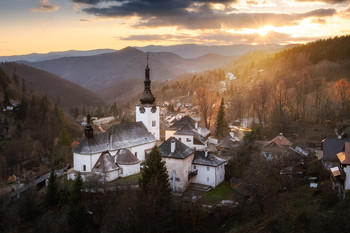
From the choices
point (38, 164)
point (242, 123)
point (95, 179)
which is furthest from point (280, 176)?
point (38, 164)

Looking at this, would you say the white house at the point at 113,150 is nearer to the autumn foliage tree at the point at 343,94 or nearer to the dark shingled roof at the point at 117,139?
the dark shingled roof at the point at 117,139

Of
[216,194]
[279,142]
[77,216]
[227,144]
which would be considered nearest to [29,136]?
[227,144]

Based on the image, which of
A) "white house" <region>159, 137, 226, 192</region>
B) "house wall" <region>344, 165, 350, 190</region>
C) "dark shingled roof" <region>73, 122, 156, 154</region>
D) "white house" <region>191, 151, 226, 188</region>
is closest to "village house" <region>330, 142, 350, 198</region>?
"house wall" <region>344, 165, 350, 190</region>

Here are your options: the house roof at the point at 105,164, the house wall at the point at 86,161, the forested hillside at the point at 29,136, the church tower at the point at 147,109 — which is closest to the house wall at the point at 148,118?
the church tower at the point at 147,109

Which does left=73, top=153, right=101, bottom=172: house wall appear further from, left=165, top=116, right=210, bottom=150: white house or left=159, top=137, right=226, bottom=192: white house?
left=165, top=116, right=210, bottom=150: white house

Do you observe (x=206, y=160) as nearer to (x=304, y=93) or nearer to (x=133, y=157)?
(x=133, y=157)

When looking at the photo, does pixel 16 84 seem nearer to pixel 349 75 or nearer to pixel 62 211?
pixel 62 211
